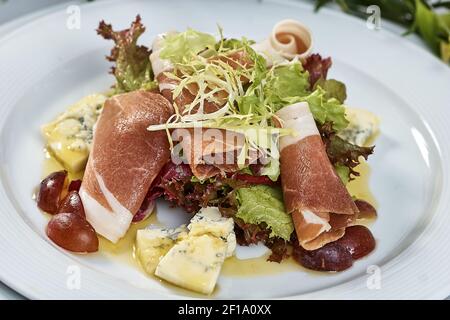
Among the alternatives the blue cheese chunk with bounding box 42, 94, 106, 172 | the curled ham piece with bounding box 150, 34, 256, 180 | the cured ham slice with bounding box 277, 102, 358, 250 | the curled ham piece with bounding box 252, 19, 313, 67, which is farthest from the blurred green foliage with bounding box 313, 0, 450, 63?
the curled ham piece with bounding box 150, 34, 256, 180

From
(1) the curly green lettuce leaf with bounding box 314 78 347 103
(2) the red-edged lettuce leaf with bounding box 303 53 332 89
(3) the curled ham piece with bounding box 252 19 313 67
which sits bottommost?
(1) the curly green lettuce leaf with bounding box 314 78 347 103

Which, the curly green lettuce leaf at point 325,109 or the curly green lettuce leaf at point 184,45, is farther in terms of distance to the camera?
the curly green lettuce leaf at point 184,45

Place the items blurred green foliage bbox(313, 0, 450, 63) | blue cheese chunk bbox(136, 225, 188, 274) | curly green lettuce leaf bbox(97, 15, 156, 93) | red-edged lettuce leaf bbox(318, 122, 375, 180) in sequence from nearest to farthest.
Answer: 1. blue cheese chunk bbox(136, 225, 188, 274)
2. red-edged lettuce leaf bbox(318, 122, 375, 180)
3. curly green lettuce leaf bbox(97, 15, 156, 93)
4. blurred green foliage bbox(313, 0, 450, 63)

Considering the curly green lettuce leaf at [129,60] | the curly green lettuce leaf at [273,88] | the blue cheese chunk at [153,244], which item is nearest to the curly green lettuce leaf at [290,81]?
the curly green lettuce leaf at [273,88]

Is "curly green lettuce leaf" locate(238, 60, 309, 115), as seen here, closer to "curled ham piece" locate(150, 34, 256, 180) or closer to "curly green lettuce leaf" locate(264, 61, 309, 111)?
"curly green lettuce leaf" locate(264, 61, 309, 111)

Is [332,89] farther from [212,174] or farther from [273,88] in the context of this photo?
[212,174]

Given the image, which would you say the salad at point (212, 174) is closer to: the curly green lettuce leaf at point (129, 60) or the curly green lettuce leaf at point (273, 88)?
the curly green lettuce leaf at point (273, 88)
